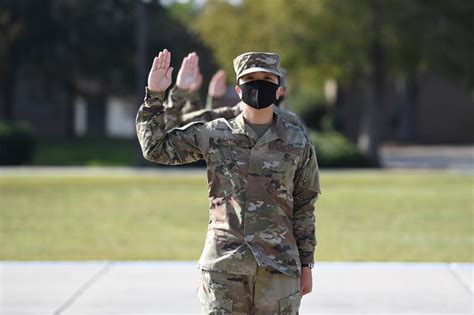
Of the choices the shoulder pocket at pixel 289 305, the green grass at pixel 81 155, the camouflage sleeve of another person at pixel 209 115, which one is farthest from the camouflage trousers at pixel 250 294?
the green grass at pixel 81 155

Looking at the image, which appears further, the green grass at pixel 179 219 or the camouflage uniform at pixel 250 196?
the green grass at pixel 179 219

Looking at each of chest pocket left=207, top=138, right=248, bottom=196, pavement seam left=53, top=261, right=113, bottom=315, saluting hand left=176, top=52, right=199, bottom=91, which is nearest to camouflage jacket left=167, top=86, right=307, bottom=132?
saluting hand left=176, top=52, right=199, bottom=91

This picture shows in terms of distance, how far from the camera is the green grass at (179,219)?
11.2 metres

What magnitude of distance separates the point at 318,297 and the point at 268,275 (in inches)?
156

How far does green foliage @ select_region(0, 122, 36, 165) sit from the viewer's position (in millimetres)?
28016

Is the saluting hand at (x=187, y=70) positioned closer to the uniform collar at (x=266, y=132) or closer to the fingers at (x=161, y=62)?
the fingers at (x=161, y=62)

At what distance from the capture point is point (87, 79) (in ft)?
141

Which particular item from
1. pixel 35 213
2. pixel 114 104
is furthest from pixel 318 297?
pixel 114 104

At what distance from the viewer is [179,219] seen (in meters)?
14.3

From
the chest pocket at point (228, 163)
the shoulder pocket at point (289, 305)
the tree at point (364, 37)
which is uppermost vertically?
the tree at point (364, 37)

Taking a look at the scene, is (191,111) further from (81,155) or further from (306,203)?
(81,155)

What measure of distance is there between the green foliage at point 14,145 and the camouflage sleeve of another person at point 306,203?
80.0 ft

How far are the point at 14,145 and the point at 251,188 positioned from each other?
24634 mm

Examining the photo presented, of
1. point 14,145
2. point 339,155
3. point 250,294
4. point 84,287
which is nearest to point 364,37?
point 339,155
